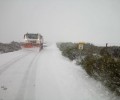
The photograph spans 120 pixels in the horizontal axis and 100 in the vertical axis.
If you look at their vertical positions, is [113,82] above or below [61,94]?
above

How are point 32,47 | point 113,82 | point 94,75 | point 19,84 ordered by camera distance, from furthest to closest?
point 32,47 → point 94,75 → point 19,84 → point 113,82

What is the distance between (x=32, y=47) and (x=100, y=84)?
23648 millimetres

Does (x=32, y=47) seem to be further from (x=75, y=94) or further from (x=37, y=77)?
(x=75, y=94)

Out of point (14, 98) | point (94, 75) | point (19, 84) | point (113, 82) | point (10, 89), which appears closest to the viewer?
point (14, 98)

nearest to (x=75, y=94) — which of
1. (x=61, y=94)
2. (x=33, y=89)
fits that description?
(x=61, y=94)

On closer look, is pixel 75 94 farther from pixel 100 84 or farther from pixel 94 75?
pixel 94 75

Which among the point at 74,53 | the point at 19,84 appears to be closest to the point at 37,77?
the point at 19,84

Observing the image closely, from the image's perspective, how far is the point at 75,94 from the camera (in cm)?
772

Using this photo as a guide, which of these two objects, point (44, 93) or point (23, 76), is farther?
point (23, 76)

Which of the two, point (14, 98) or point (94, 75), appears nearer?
point (14, 98)

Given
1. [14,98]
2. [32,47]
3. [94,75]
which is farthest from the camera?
[32,47]

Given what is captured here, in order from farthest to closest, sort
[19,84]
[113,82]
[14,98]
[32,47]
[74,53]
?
[32,47] < [74,53] < [19,84] < [113,82] < [14,98]

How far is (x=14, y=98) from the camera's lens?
7000 millimetres

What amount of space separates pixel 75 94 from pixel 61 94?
55 cm
